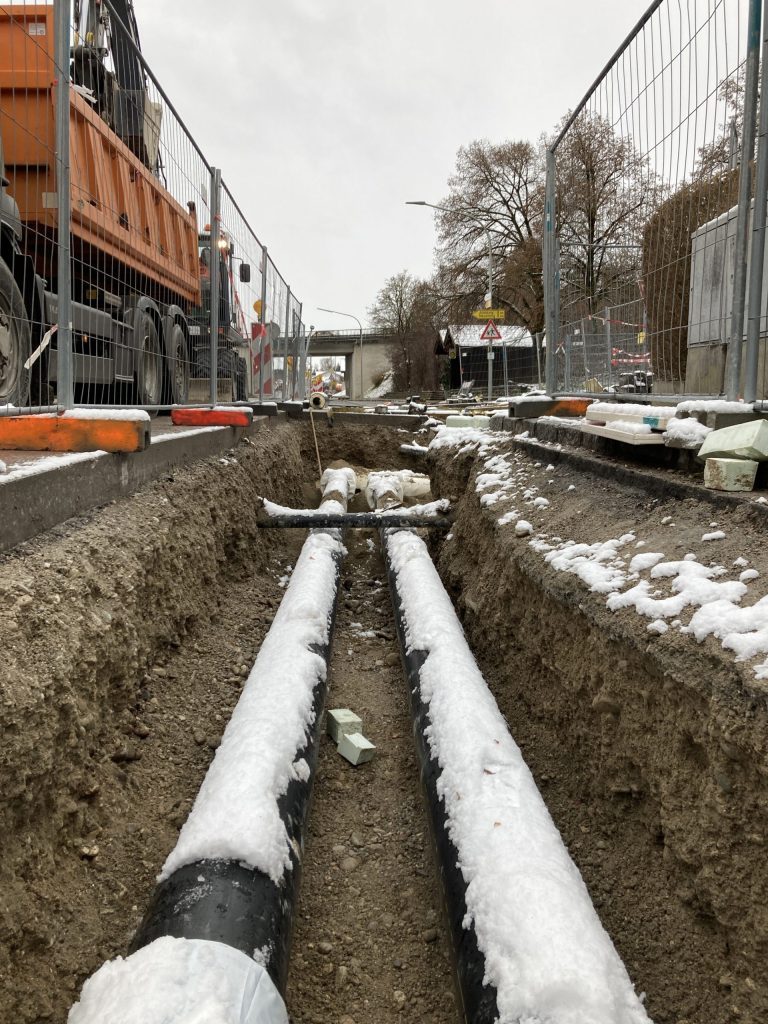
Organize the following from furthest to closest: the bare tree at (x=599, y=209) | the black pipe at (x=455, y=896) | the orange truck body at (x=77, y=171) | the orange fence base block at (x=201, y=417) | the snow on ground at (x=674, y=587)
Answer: the orange fence base block at (x=201, y=417) → the bare tree at (x=599, y=209) → the orange truck body at (x=77, y=171) → the snow on ground at (x=674, y=587) → the black pipe at (x=455, y=896)

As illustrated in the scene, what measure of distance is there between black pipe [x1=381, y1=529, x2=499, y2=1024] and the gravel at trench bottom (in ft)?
0.54

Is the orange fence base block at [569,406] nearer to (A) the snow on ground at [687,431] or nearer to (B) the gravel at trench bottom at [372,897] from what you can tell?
(A) the snow on ground at [687,431]

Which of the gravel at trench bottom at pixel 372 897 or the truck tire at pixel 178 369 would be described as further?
the truck tire at pixel 178 369

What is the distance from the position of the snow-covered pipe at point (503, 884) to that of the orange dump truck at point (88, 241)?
8.54 ft

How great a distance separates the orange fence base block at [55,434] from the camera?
3.08 metres

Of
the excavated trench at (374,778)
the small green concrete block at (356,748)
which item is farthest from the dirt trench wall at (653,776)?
the small green concrete block at (356,748)

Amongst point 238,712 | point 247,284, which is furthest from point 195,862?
point 247,284

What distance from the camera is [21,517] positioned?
2301mm

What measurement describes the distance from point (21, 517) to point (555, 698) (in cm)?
198

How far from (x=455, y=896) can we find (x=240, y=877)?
1.75 feet

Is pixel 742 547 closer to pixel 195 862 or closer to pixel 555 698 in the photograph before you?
pixel 555 698

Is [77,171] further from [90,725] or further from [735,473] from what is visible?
[735,473]

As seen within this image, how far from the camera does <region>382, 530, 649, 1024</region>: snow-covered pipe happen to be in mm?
1393

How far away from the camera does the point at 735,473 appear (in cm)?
256
